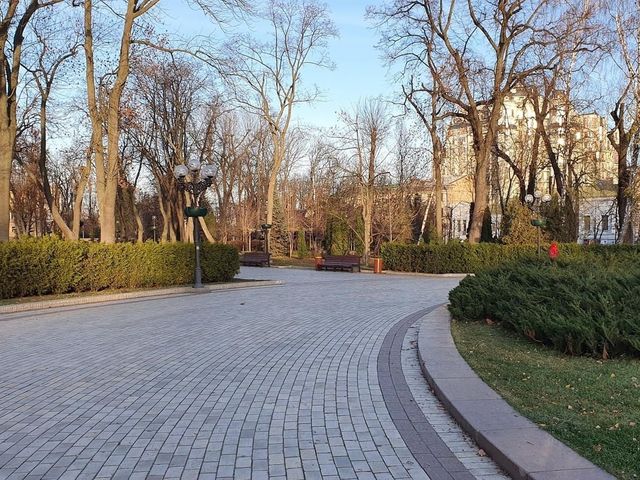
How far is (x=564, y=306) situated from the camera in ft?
25.3

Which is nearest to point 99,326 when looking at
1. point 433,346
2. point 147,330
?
point 147,330

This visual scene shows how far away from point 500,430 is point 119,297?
1395 centimetres

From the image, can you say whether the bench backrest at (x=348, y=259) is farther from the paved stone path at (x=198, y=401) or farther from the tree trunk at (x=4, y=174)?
the paved stone path at (x=198, y=401)

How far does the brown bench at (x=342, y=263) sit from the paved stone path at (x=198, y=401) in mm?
21516

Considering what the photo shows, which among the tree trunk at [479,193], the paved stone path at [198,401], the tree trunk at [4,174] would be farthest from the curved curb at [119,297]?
the tree trunk at [479,193]

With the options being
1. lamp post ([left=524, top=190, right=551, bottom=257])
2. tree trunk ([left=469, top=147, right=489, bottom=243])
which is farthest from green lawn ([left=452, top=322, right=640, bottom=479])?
tree trunk ([left=469, top=147, right=489, bottom=243])

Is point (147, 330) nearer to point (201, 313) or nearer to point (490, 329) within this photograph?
point (201, 313)

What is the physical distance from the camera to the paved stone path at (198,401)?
155 inches

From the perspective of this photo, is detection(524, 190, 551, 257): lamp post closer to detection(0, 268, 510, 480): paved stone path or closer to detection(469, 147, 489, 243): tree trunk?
detection(469, 147, 489, 243): tree trunk

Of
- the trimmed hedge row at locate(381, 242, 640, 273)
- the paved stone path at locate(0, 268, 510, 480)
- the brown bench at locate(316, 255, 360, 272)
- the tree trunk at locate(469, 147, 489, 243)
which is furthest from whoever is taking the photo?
the brown bench at locate(316, 255, 360, 272)

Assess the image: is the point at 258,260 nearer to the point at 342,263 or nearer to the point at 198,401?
the point at 342,263

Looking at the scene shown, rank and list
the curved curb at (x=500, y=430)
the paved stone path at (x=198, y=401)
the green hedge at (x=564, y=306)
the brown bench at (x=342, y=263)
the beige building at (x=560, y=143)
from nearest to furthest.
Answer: the curved curb at (x=500, y=430) → the paved stone path at (x=198, y=401) → the green hedge at (x=564, y=306) → the brown bench at (x=342, y=263) → the beige building at (x=560, y=143)

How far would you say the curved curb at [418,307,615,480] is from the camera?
3455 mm

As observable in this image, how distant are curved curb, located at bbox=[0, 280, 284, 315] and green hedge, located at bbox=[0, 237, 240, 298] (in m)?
0.99
